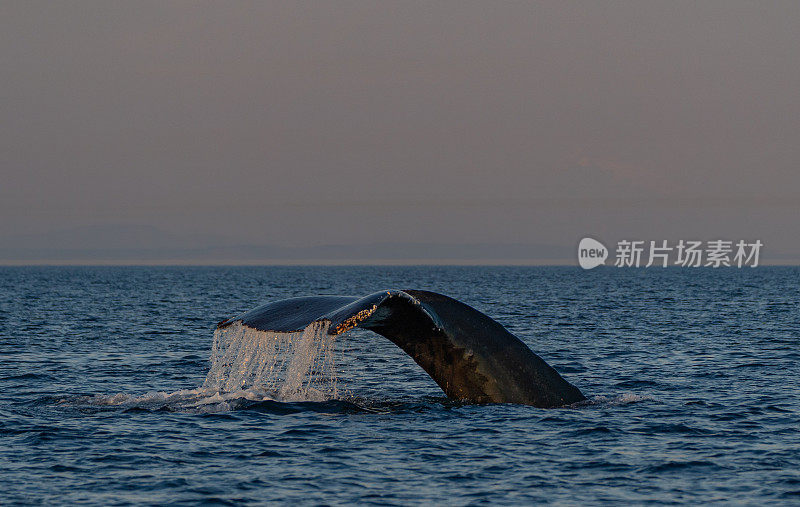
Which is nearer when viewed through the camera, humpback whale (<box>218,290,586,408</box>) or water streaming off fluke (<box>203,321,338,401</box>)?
water streaming off fluke (<box>203,321,338,401</box>)

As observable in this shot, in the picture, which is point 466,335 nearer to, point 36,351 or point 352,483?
point 352,483

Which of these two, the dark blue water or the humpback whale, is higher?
the humpback whale

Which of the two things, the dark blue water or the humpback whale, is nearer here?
the dark blue water

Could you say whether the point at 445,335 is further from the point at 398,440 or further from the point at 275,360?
the point at 275,360

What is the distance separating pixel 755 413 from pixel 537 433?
15.3ft

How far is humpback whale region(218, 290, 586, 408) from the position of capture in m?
10.7

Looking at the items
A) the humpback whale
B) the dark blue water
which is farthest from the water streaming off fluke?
the dark blue water

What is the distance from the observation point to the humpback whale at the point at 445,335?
10734 millimetres

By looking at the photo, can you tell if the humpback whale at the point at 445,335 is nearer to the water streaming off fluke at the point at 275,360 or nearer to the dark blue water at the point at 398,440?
the water streaming off fluke at the point at 275,360

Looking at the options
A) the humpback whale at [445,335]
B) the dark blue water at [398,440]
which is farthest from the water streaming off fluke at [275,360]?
the dark blue water at [398,440]

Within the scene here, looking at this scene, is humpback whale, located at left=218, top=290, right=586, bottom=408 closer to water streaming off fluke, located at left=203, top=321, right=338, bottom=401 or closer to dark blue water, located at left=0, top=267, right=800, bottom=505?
water streaming off fluke, located at left=203, top=321, right=338, bottom=401

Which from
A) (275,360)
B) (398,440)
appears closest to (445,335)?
(398,440)

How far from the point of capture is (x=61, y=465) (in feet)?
37.8

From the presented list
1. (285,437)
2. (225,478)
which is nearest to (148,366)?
(285,437)
